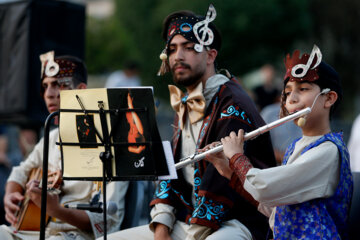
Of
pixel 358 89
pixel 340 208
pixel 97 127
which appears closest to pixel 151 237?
pixel 97 127

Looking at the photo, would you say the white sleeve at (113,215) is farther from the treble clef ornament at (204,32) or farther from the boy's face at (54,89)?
the treble clef ornament at (204,32)

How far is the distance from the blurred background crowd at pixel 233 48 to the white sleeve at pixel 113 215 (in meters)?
0.79

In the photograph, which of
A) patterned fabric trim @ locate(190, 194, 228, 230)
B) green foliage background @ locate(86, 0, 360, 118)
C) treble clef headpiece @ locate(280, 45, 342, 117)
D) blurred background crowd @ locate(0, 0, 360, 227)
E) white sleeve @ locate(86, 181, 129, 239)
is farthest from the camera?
green foliage background @ locate(86, 0, 360, 118)

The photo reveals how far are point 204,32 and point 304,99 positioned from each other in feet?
3.57

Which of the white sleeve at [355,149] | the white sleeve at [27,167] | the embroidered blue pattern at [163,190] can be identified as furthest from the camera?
the white sleeve at [355,149]

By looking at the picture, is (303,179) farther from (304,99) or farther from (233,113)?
(233,113)

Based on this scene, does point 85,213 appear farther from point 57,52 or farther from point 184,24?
point 57,52

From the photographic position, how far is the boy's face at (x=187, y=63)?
3.99m

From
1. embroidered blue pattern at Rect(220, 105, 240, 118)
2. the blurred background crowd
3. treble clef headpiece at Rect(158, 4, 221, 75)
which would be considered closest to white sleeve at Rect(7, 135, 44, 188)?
the blurred background crowd

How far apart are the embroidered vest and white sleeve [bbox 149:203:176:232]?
920mm

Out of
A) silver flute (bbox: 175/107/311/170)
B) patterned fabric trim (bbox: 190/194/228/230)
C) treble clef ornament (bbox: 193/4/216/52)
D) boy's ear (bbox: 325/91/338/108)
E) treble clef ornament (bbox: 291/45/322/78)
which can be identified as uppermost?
treble clef ornament (bbox: 193/4/216/52)

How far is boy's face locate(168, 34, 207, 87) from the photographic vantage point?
399cm

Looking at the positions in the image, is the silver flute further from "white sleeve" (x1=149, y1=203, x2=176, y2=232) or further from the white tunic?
"white sleeve" (x1=149, y1=203, x2=176, y2=232)

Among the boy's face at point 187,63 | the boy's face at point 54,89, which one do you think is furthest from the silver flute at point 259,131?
the boy's face at point 54,89
